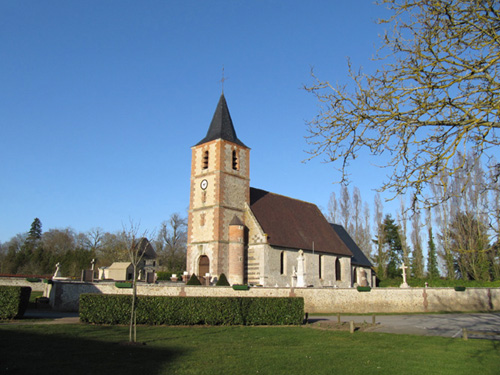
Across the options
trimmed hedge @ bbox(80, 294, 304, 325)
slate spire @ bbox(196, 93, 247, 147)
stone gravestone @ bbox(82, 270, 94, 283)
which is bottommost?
trimmed hedge @ bbox(80, 294, 304, 325)

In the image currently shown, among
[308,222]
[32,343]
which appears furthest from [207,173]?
[32,343]

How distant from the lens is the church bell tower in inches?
1126

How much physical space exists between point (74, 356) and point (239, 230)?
20542mm

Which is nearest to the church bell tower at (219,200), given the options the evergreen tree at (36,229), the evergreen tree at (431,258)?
the evergreen tree at (431,258)

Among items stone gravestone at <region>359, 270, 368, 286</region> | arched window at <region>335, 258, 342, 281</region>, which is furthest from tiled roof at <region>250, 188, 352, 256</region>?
stone gravestone at <region>359, 270, 368, 286</region>

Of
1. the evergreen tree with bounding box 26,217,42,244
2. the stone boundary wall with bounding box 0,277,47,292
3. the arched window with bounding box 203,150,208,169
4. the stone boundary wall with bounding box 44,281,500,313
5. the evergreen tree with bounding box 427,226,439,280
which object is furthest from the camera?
the evergreen tree with bounding box 26,217,42,244

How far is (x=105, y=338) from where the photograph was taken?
37.5ft

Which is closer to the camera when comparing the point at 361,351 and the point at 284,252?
the point at 361,351

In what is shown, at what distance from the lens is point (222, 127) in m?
31.6

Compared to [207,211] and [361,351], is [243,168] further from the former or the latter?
[361,351]

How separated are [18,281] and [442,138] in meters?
27.9

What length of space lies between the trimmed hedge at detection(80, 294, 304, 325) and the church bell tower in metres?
11.9

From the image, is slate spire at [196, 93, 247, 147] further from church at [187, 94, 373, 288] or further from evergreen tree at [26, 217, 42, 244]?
evergreen tree at [26, 217, 42, 244]

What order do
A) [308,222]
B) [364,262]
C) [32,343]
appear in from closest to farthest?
[32,343], [308,222], [364,262]
